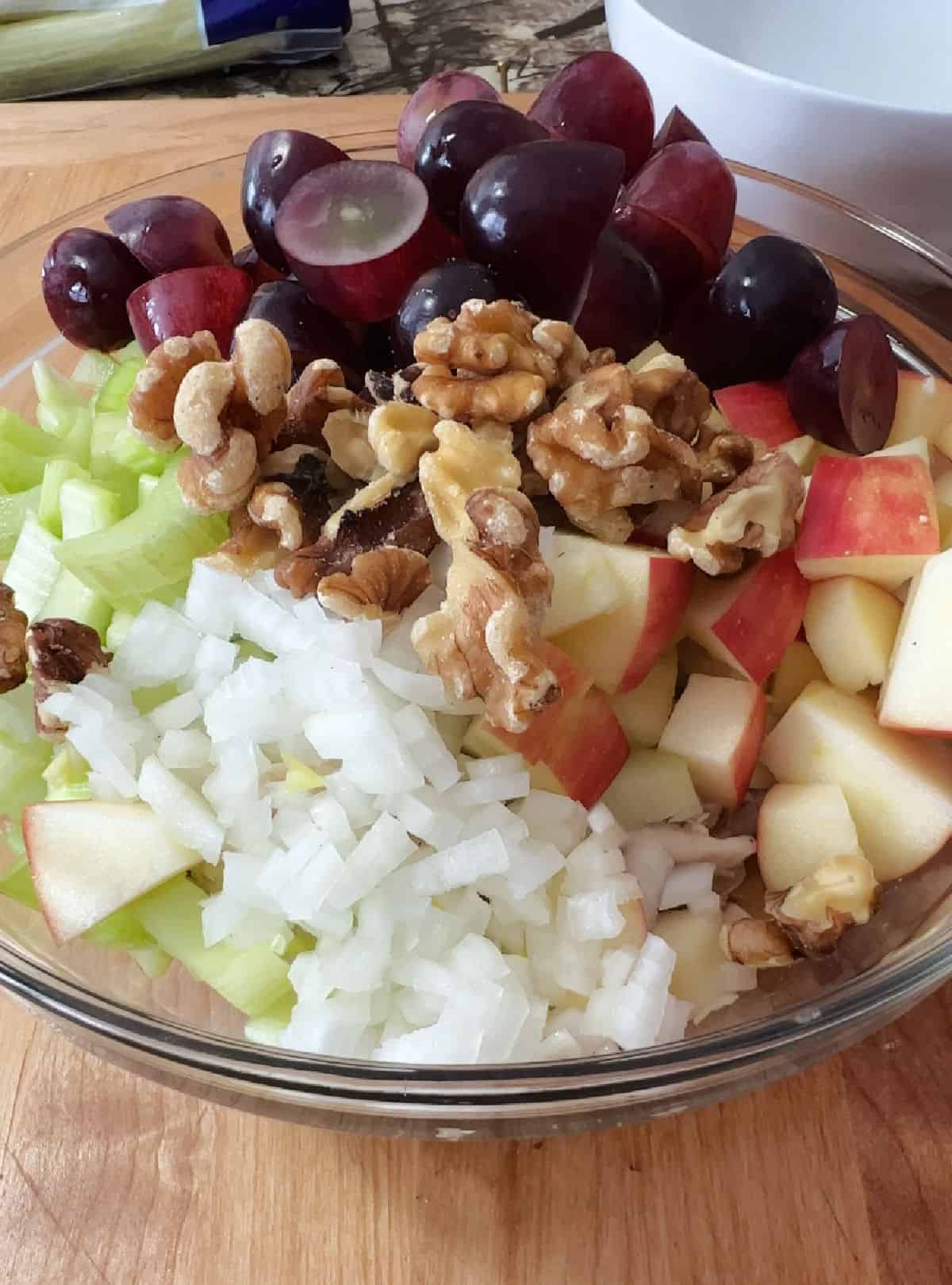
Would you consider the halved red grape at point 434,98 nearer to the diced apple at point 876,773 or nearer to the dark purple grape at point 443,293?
the dark purple grape at point 443,293

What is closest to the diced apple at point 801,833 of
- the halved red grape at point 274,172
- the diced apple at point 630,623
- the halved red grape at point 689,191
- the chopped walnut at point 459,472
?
the diced apple at point 630,623

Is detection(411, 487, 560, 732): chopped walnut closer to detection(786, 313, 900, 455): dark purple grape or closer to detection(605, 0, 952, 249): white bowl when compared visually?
detection(786, 313, 900, 455): dark purple grape

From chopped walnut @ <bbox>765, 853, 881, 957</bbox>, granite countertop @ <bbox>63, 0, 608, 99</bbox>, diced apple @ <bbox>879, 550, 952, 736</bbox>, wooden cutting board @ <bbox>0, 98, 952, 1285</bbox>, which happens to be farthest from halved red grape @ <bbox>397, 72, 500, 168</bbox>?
granite countertop @ <bbox>63, 0, 608, 99</bbox>

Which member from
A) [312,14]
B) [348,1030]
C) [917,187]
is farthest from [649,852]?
[312,14]

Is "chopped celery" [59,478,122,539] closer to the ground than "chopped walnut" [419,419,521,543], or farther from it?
closer to the ground

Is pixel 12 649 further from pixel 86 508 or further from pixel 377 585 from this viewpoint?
pixel 377 585

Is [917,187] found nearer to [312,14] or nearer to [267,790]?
[267,790]
